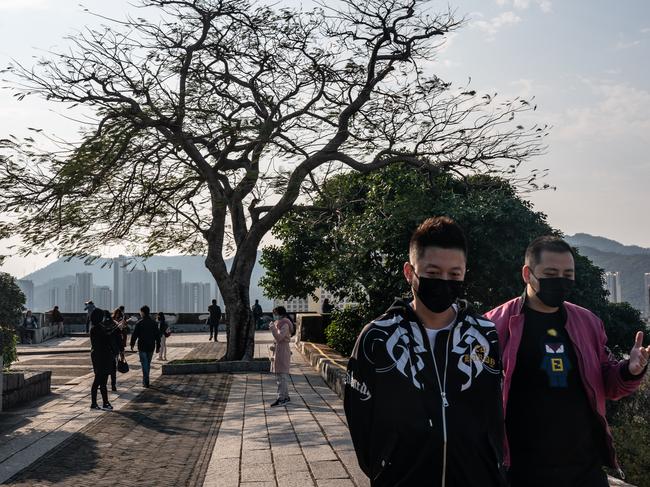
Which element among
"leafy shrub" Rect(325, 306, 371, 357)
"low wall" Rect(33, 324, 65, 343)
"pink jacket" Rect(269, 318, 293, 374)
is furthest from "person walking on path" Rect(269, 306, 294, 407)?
"low wall" Rect(33, 324, 65, 343)

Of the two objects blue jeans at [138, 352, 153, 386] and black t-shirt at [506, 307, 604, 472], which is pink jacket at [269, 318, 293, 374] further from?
black t-shirt at [506, 307, 604, 472]

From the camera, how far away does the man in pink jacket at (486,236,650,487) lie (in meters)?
3.67

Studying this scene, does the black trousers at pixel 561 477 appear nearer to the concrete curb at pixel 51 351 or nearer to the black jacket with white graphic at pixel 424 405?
the black jacket with white graphic at pixel 424 405

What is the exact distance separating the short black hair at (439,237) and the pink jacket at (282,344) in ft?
32.6

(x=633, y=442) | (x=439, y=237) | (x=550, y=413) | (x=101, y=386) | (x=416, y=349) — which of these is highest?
(x=439, y=237)

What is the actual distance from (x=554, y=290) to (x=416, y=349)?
4.36 feet

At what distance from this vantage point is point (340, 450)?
8430 mm

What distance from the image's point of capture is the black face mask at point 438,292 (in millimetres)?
3037

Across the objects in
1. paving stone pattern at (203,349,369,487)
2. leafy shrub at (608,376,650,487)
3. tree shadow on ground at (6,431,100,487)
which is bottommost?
leafy shrub at (608,376,650,487)

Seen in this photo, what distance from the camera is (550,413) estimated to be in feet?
12.2

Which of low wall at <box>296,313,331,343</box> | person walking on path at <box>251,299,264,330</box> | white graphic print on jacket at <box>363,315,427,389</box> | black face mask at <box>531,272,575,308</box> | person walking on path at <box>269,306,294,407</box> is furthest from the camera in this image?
person walking on path at <box>251,299,264,330</box>

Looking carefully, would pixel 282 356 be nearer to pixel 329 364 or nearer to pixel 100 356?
pixel 100 356

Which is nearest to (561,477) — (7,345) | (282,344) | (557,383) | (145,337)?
(557,383)

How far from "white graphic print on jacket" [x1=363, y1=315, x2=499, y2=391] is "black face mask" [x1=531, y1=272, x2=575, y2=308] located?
3.39 ft
